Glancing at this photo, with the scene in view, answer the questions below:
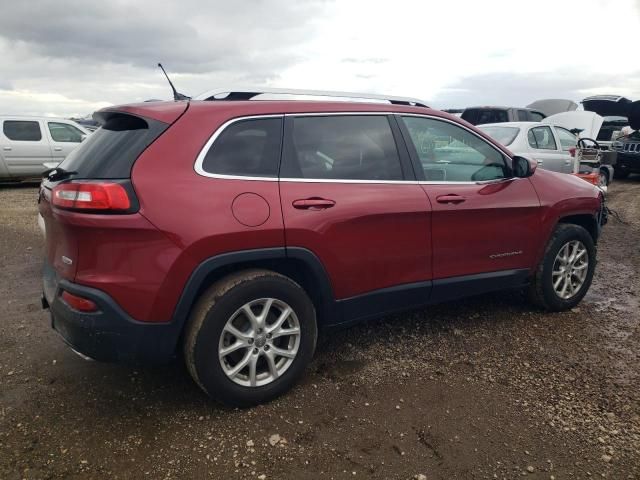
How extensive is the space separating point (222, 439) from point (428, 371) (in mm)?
1400

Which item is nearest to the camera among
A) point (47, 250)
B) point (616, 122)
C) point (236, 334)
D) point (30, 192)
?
point (236, 334)

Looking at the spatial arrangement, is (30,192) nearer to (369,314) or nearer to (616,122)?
(369,314)

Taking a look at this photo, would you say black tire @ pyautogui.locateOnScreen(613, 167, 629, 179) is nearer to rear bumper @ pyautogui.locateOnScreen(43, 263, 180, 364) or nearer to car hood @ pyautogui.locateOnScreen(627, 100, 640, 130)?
car hood @ pyautogui.locateOnScreen(627, 100, 640, 130)

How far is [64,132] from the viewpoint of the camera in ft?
39.4

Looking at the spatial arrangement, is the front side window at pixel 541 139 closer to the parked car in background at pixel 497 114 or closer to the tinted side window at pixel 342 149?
the parked car in background at pixel 497 114

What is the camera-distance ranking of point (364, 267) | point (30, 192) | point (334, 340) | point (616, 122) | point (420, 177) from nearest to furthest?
point (364, 267) < point (420, 177) < point (334, 340) < point (30, 192) < point (616, 122)

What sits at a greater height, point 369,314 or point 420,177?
point 420,177

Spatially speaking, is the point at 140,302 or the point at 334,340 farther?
the point at 334,340

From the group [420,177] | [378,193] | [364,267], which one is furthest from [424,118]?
[364,267]

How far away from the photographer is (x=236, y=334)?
269 cm

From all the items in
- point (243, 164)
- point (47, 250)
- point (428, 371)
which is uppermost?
point (243, 164)

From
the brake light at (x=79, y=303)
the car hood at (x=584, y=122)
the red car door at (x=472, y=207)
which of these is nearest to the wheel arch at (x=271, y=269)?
the brake light at (x=79, y=303)

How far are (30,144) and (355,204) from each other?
36.0 ft

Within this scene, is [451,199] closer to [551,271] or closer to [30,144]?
A: [551,271]
